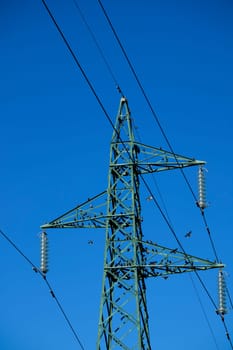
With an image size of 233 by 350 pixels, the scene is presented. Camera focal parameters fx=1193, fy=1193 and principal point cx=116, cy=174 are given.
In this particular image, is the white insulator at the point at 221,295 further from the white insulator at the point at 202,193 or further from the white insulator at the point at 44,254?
the white insulator at the point at 44,254

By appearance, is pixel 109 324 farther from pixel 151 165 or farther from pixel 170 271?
pixel 151 165

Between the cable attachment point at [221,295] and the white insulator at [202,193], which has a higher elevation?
the white insulator at [202,193]

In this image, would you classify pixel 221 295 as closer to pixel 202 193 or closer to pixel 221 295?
pixel 221 295

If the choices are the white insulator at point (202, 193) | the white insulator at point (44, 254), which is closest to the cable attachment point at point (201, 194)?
the white insulator at point (202, 193)

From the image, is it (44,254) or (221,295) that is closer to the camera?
(44,254)


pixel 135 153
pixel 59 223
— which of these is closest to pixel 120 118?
pixel 135 153

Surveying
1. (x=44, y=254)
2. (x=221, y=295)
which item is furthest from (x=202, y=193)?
(x=44, y=254)

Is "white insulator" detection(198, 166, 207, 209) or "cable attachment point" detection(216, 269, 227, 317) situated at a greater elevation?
"white insulator" detection(198, 166, 207, 209)

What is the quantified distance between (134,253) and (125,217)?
1.86m

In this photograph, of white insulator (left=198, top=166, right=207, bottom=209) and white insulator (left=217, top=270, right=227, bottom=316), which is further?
white insulator (left=217, top=270, right=227, bottom=316)

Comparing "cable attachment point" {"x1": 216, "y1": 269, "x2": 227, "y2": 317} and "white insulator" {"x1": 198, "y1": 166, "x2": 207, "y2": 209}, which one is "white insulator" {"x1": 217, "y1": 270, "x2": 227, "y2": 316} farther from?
"white insulator" {"x1": 198, "y1": 166, "x2": 207, "y2": 209}

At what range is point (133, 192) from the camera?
57.9 meters

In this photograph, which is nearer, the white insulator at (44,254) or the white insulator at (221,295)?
the white insulator at (44,254)

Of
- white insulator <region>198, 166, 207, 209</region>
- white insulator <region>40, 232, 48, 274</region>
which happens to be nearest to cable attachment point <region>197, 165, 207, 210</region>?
white insulator <region>198, 166, 207, 209</region>
